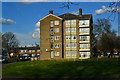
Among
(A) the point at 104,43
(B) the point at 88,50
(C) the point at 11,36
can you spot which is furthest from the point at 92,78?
(C) the point at 11,36

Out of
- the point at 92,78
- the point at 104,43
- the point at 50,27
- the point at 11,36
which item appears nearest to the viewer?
the point at 92,78

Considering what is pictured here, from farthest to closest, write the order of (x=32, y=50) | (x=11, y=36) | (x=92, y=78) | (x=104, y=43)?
(x=32, y=50) < (x=11, y=36) < (x=104, y=43) < (x=92, y=78)

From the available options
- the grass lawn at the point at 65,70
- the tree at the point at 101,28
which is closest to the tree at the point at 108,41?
the tree at the point at 101,28

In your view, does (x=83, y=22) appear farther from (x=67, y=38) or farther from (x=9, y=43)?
(x=9, y=43)

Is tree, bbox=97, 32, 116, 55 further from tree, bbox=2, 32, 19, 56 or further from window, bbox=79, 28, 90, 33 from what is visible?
tree, bbox=2, 32, 19, 56

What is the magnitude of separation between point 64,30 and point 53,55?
9980 millimetres

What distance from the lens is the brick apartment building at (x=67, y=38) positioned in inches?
2729

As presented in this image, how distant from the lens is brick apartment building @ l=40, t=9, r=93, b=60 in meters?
69.3

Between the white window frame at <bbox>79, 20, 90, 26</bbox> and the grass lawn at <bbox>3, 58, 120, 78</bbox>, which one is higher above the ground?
the white window frame at <bbox>79, 20, 90, 26</bbox>

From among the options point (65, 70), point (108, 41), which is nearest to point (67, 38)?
point (108, 41)

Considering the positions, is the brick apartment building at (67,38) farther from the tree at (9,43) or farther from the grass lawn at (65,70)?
A: the grass lawn at (65,70)

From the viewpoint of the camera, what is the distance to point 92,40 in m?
71.9

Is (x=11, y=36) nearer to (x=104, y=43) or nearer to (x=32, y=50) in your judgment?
(x=104, y=43)

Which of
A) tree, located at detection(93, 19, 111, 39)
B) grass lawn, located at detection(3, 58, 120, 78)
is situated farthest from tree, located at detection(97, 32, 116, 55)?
grass lawn, located at detection(3, 58, 120, 78)
